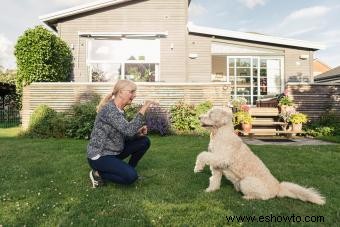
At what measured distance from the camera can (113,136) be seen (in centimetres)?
552

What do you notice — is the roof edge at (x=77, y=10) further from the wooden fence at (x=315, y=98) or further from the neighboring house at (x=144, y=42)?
the wooden fence at (x=315, y=98)

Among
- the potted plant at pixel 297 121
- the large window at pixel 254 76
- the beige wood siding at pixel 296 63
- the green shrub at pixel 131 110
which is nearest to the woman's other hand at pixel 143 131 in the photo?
the green shrub at pixel 131 110

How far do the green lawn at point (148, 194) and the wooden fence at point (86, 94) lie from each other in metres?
5.27

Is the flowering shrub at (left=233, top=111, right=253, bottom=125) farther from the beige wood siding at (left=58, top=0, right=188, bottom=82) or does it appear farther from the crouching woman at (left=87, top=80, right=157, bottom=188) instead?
the crouching woman at (left=87, top=80, right=157, bottom=188)

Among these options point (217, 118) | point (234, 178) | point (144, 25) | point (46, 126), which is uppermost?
point (144, 25)

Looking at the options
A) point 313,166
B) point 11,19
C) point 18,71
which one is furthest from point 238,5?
point 313,166

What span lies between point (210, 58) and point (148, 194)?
12654 mm

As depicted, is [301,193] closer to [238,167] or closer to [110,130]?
[238,167]

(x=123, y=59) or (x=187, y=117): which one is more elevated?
(x=123, y=59)

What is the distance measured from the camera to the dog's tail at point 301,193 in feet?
15.3

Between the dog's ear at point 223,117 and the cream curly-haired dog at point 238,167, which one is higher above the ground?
the dog's ear at point 223,117

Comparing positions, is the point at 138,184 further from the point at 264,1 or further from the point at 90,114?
the point at 264,1

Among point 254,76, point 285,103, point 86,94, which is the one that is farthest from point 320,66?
point 86,94

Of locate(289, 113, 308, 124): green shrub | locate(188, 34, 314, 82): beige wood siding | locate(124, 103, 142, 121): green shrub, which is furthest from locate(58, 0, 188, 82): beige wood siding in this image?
locate(289, 113, 308, 124): green shrub
